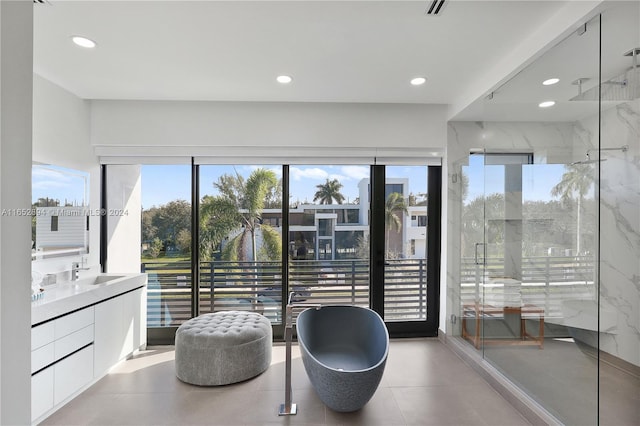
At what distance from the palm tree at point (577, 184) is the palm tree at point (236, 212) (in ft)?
8.70

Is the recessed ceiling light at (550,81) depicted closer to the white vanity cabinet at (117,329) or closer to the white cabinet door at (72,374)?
the white vanity cabinet at (117,329)

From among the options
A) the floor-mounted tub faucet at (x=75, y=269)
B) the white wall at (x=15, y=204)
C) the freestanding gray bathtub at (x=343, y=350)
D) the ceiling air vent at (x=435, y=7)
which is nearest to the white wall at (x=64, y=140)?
the floor-mounted tub faucet at (x=75, y=269)

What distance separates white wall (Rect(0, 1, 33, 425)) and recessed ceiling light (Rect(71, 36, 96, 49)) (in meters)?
2.13

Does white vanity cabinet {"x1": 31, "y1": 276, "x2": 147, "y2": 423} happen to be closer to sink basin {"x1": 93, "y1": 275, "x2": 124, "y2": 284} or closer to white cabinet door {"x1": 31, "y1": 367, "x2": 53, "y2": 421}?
white cabinet door {"x1": 31, "y1": 367, "x2": 53, "y2": 421}

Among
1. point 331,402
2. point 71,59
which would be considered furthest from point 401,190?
point 71,59

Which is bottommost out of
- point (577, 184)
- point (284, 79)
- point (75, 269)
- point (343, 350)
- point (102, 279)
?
point (343, 350)

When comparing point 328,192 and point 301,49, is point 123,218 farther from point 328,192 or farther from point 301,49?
point 301,49

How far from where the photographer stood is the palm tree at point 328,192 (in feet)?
12.8

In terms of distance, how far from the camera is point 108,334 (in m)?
3.02

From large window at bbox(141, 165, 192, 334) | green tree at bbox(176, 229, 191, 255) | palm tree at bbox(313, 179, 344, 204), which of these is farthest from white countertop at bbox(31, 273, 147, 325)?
palm tree at bbox(313, 179, 344, 204)

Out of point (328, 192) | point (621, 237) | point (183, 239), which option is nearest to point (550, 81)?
point (621, 237)

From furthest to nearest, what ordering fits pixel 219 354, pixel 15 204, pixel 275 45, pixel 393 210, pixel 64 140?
pixel 393 210, pixel 64 140, pixel 219 354, pixel 275 45, pixel 15 204

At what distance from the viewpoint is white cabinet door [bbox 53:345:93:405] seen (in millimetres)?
2467

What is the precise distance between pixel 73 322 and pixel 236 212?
177cm
